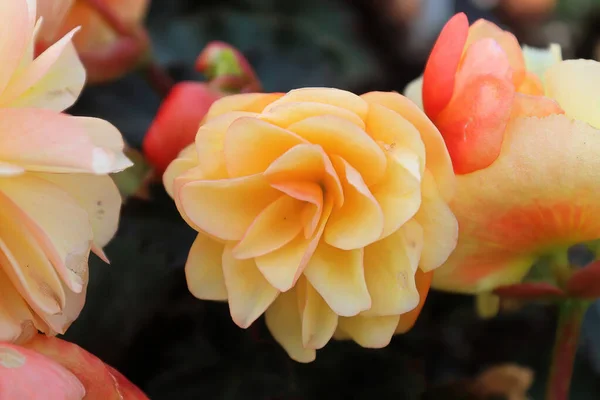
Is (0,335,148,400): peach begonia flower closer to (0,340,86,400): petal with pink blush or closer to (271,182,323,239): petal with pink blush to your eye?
(0,340,86,400): petal with pink blush

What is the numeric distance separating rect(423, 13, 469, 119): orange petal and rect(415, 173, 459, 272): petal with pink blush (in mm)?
50

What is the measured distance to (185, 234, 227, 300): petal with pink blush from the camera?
0.34 m

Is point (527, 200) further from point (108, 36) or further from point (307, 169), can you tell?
point (108, 36)

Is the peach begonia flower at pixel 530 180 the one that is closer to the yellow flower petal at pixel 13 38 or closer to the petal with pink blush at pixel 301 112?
the petal with pink blush at pixel 301 112

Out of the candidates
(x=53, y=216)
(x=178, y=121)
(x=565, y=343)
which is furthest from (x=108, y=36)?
(x=565, y=343)

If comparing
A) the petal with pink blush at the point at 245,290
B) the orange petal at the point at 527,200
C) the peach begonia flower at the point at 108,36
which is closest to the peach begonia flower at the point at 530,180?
the orange petal at the point at 527,200

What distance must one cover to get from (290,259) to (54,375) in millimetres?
115

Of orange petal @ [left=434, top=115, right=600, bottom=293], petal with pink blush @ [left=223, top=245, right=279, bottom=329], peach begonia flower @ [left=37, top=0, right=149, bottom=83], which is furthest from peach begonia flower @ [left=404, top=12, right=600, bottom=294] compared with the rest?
peach begonia flower @ [left=37, top=0, right=149, bottom=83]

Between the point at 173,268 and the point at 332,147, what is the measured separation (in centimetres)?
20

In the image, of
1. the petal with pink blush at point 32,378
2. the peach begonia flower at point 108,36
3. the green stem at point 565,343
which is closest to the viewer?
the petal with pink blush at point 32,378

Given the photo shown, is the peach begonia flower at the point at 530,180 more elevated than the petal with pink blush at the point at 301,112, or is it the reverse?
the petal with pink blush at the point at 301,112

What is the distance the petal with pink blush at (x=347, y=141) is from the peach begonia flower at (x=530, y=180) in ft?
0.15

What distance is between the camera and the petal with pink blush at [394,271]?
0.31 metres

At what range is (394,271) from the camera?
0.32 metres
